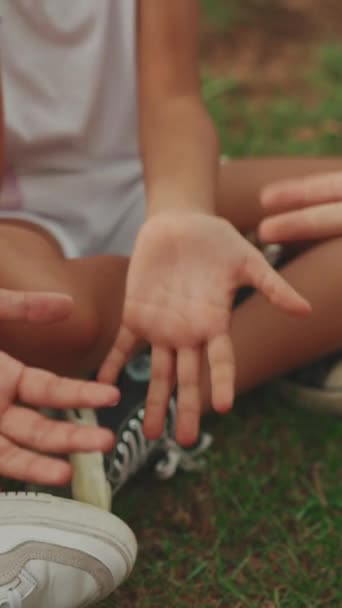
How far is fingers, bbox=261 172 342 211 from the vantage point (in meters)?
1.25

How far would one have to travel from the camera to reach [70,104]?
135 cm

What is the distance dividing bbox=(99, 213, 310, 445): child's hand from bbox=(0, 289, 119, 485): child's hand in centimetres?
9

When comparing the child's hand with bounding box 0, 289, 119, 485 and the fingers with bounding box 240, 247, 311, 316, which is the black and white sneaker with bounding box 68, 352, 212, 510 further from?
the fingers with bounding box 240, 247, 311, 316

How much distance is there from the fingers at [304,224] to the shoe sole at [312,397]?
0.72 feet

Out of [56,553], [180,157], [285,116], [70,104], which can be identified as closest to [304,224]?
[180,157]

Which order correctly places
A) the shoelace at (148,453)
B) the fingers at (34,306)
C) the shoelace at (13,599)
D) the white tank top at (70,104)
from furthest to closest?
the white tank top at (70,104) → the shoelace at (148,453) → the fingers at (34,306) → the shoelace at (13,599)

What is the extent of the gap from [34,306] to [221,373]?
216 mm

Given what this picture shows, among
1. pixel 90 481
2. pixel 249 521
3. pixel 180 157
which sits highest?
pixel 180 157

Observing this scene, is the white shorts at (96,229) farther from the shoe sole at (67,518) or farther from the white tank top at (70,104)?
the shoe sole at (67,518)

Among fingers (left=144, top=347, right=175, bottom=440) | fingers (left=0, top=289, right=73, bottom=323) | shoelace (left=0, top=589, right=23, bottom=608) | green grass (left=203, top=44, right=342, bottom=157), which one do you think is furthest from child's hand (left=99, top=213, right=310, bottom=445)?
green grass (left=203, top=44, right=342, bottom=157)

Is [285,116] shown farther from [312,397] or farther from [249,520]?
[249,520]

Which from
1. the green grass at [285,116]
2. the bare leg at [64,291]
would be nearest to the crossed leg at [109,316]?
the bare leg at [64,291]

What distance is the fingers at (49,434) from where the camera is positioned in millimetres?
962

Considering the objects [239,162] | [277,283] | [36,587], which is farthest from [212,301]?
[239,162]
